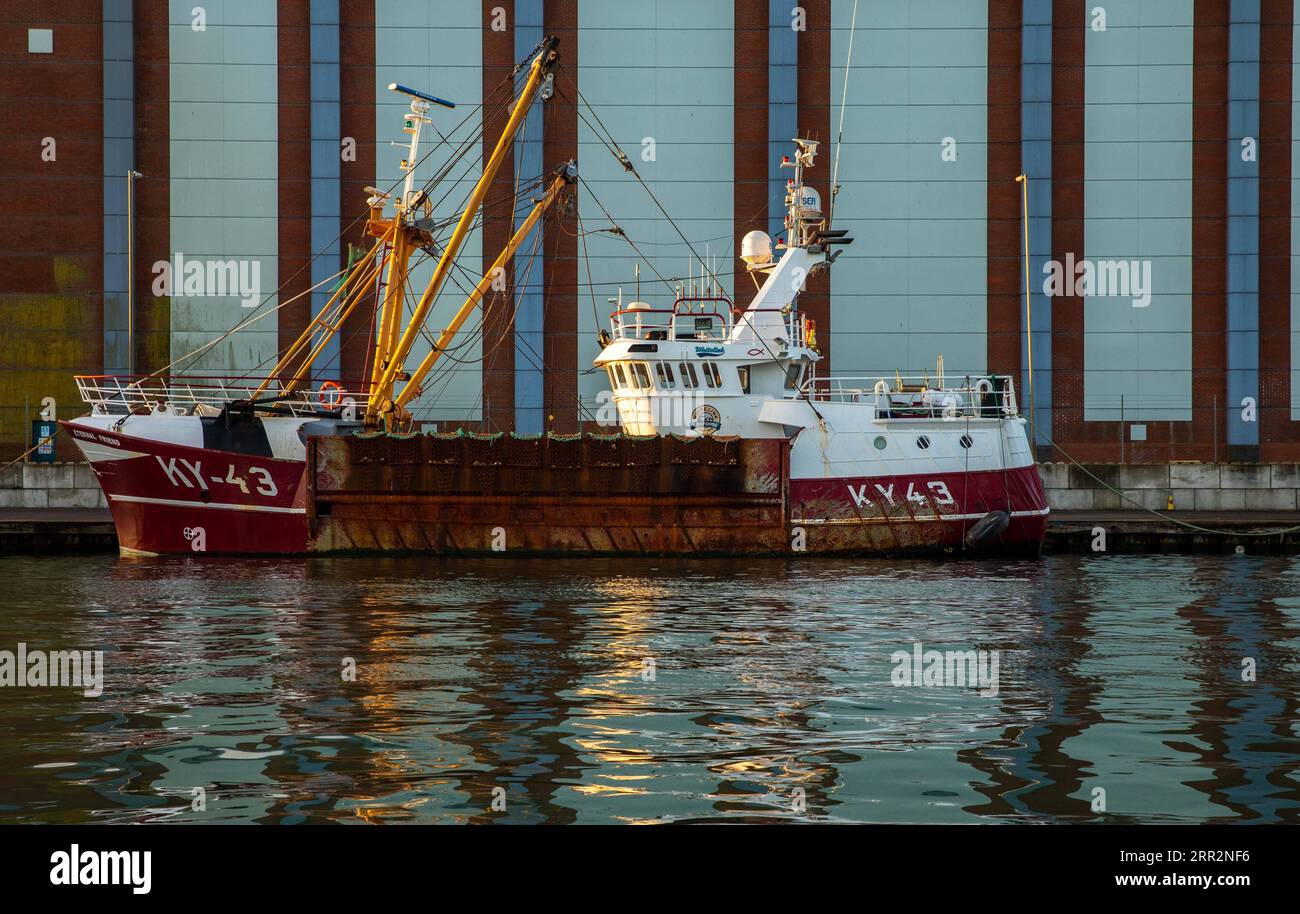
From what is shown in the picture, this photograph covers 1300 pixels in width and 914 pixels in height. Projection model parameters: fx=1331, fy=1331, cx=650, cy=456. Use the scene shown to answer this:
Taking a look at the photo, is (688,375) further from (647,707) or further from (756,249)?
(647,707)

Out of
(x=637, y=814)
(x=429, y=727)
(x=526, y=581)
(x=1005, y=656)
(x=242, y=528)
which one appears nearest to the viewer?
(x=637, y=814)

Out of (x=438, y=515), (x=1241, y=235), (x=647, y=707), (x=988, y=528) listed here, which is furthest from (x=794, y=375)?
(x=1241, y=235)

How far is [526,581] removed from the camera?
2822 centimetres

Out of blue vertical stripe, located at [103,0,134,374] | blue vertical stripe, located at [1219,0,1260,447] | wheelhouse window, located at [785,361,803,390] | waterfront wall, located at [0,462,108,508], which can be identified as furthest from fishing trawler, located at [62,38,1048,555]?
blue vertical stripe, located at [1219,0,1260,447]

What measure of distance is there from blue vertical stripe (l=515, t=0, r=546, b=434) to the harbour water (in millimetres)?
24142

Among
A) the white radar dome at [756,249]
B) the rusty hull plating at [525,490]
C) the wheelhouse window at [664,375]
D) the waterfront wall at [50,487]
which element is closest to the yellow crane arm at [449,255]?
the rusty hull plating at [525,490]

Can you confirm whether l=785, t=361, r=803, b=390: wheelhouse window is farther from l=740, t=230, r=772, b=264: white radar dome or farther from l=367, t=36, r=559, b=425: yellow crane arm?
l=367, t=36, r=559, b=425: yellow crane arm

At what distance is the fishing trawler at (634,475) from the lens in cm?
3422

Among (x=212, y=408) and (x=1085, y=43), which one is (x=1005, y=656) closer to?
(x=212, y=408)

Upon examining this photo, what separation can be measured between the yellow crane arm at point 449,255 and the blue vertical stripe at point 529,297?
38.3ft

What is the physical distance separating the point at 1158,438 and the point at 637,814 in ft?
147

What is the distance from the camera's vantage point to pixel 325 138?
5069 cm

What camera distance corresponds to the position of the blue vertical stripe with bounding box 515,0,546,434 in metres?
50.5

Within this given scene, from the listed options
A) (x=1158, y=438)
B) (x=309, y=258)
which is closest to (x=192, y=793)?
(x=309, y=258)
